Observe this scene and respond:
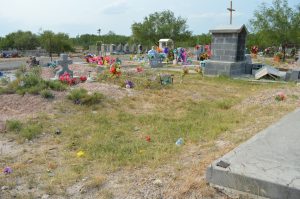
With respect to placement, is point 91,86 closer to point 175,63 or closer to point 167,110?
point 167,110

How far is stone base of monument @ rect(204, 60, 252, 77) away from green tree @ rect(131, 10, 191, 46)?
31.1 m

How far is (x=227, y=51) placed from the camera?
14.3 metres

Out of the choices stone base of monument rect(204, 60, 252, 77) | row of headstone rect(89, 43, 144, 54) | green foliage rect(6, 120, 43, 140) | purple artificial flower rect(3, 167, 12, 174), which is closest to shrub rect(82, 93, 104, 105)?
green foliage rect(6, 120, 43, 140)

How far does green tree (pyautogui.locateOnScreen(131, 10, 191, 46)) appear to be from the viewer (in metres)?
45.0

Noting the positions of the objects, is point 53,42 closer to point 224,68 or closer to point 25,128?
point 224,68

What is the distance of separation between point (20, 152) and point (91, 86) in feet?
16.0

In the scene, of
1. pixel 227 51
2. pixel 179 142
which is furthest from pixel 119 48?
pixel 179 142

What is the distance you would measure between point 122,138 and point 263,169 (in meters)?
2.59

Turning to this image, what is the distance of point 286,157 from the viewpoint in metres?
3.74

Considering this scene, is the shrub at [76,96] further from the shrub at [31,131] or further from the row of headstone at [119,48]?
the row of headstone at [119,48]

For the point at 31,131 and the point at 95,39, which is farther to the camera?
the point at 95,39

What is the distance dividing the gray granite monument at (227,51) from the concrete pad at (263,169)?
9.93 meters

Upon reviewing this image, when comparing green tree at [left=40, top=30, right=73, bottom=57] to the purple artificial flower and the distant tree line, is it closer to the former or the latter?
the distant tree line

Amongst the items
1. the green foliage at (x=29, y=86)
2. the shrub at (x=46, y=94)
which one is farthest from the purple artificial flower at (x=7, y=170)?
the green foliage at (x=29, y=86)
